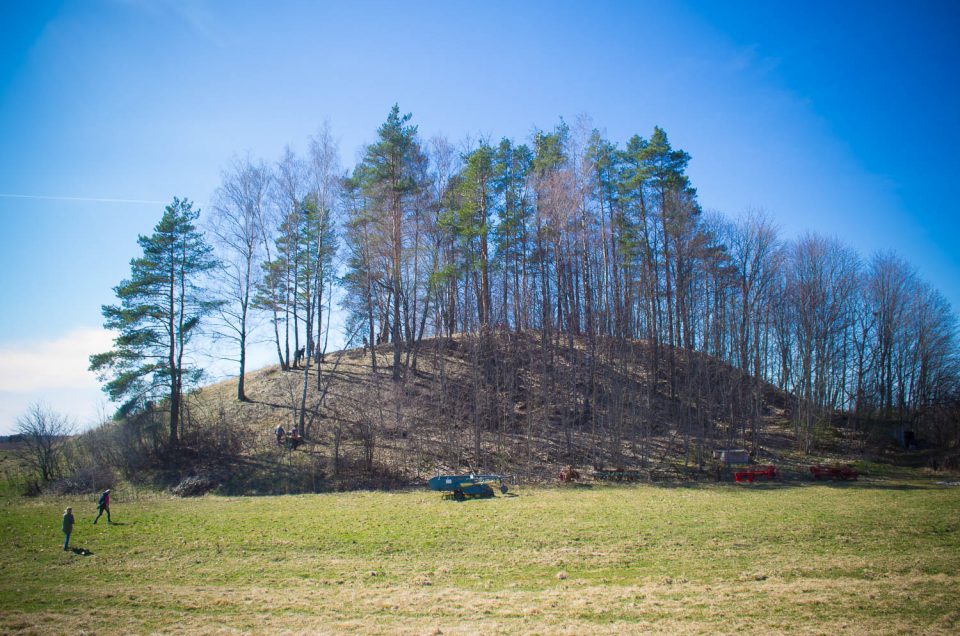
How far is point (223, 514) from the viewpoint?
16703 millimetres

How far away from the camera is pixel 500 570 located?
385 inches

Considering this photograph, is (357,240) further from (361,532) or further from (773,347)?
(773,347)

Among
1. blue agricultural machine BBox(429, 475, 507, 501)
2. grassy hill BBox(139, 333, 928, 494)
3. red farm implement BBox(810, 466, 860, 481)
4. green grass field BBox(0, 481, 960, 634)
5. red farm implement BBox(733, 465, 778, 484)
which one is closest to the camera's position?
green grass field BBox(0, 481, 960, 634)

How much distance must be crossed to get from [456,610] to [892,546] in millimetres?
10224

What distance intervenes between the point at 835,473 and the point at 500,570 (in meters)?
22.5

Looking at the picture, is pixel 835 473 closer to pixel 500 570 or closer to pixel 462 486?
pixel 462 486

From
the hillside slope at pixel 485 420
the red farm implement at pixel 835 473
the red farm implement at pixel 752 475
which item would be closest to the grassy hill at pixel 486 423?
the hillside slope at pixel 485 420

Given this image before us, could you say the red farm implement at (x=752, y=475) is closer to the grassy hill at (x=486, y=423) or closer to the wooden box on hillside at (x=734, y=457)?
the grassy hill at (x=486, y=423)

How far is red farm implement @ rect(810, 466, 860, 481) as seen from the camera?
23891 millimetres

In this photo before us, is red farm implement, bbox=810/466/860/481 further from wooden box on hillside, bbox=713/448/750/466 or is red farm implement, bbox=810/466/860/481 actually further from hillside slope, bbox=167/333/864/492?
hillside slope, bbox=167/333/864/492

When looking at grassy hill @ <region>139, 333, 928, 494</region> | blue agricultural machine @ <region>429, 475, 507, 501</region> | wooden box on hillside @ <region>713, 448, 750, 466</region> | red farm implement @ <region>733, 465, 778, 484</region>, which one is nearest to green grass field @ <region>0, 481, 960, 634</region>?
blue agricultural machine @ <region>429, 475, 507, 501</region>

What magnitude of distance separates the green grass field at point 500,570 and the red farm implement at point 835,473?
683 centimetres

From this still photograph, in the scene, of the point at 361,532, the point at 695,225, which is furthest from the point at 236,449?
the point at 695,225

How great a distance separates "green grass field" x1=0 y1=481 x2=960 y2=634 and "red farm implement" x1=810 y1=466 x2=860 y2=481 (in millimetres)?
6835
